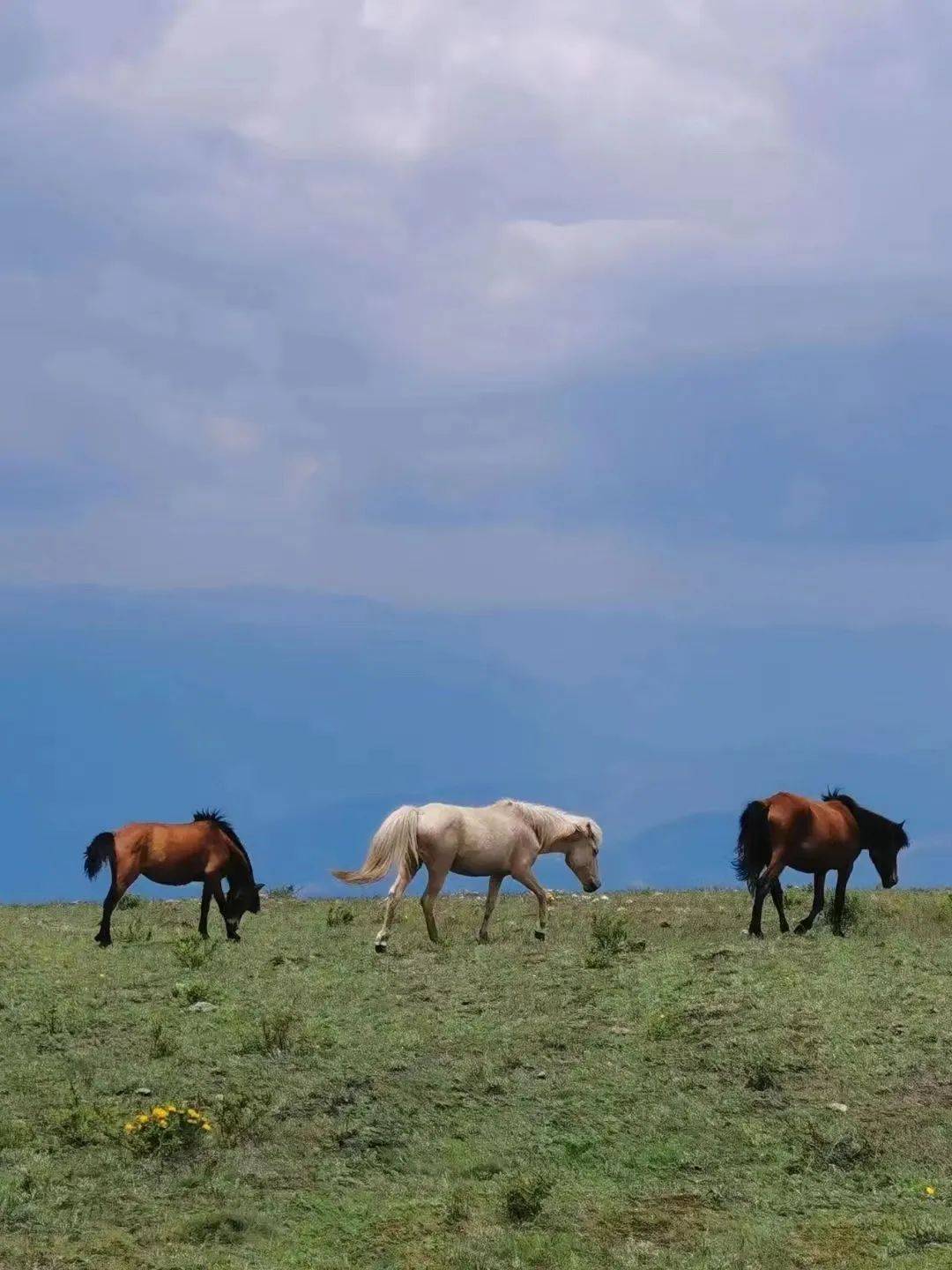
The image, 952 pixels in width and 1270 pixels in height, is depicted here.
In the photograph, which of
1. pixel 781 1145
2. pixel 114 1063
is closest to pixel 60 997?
pixel 114 1063

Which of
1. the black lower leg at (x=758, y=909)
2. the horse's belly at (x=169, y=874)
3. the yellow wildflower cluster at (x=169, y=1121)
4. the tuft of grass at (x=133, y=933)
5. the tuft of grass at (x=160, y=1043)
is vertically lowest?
the yellow wildflower cluster at (x=169, y=1121)

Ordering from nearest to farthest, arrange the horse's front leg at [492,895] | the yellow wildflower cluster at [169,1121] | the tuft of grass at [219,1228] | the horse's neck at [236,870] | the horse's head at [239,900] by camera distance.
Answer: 1. the tuft of grass at [219,1228]
2. the yellow wildflower cluster at [169,1121]
3. the horse's front leg at [492,895]
4. the horse's head at [239,900]
5. the horse's neck at [236,870]

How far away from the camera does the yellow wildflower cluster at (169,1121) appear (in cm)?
1368

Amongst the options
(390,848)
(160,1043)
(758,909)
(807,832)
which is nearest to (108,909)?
(390,848)

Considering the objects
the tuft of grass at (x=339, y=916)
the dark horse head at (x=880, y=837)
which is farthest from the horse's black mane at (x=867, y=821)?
the tuft of grass at (x=339, y=916)

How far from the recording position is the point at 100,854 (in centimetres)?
2270

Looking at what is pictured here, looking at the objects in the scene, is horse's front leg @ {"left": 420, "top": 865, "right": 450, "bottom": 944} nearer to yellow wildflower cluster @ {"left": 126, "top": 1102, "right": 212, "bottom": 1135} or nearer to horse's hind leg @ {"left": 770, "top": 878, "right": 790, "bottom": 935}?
horse's hind leg @ {"left": 770, "top": 878, "right": 790, "bottom": 935}

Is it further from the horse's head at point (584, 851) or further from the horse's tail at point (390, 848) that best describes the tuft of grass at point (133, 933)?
the horse's head at point (584, 851)

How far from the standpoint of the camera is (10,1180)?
1284 centimetres

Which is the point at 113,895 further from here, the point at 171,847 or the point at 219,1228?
the point at 219,1228

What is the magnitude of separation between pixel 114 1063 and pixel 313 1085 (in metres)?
2.21

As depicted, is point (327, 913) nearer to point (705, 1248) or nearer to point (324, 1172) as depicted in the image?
point (324, 1172)

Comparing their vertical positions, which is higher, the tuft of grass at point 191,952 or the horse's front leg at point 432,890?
the horse's front leg at point 432,890

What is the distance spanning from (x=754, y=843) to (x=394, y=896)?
493 cm
